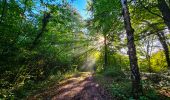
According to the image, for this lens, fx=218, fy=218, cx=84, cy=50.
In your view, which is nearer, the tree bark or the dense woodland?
the dense woodland

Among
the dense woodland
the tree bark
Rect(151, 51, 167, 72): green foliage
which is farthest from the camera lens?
Rect(151, 51, 167, 72): green foliage

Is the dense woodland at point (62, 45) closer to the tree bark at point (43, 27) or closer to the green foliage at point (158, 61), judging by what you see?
the tree bark at point (43, 27)

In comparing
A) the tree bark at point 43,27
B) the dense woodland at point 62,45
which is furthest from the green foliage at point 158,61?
the tree bark at point 43,27

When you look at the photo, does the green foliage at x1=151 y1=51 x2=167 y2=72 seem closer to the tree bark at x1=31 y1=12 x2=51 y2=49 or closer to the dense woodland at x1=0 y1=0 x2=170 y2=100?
the dense woodland at x1=0 y1=0 x2=170 y2=100

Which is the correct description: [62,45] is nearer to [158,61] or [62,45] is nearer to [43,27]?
[43,27]

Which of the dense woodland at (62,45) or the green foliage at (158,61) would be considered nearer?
the dense woodland at (62,45)

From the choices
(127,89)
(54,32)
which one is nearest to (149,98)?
(127,89)

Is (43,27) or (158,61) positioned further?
(158,61)

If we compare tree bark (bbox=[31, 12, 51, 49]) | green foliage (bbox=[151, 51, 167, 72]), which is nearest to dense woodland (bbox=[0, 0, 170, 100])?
tree bark (bbox=[31, 12, 51, 49])

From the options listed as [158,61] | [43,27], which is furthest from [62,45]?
[158,61]

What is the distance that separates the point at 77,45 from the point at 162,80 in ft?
36.5

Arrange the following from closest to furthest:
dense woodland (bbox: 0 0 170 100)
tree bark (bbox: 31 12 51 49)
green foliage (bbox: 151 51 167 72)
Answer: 1. dense woodland (bbox: 0 0 170 100)
2. tree bark (bbox: 31 12 51 49)
3. green foliage (bbox: 151 51 167 72)

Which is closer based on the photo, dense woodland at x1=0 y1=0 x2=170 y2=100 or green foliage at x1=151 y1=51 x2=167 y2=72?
dense woodland at x1=0 y1=0 x2=170 y2=100

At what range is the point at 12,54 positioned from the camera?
10.2m
